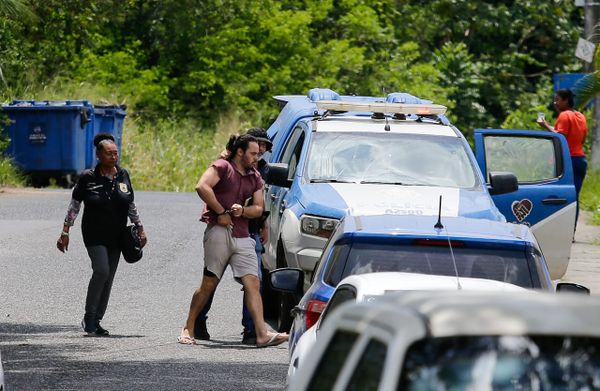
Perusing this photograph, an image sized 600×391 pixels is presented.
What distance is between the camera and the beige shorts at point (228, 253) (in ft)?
38.5

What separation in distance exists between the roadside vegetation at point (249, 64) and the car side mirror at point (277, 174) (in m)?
17.9

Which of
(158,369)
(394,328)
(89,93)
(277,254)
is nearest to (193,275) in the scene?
(277,254)

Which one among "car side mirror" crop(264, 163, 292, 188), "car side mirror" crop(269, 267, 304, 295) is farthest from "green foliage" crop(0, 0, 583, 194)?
"car side mirror" crop(269, 267, 304, 295)

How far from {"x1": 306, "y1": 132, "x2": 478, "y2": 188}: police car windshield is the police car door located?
4.55 feet

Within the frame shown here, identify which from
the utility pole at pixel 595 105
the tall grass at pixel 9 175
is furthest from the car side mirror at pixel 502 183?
the tall grass at pixel 9 175

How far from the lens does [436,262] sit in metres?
7.64

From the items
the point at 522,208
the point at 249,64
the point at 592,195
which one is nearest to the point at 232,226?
the point at 522,208

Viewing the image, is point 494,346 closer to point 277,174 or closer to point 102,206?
point 277,174

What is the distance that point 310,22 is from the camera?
36.8 metres

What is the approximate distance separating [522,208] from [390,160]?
199cm

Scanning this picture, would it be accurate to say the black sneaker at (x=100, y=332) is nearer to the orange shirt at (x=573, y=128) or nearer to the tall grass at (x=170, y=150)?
the orange shirt at (x=573, y=128)

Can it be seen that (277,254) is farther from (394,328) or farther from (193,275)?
(394,328)

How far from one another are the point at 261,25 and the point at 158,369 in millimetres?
26556

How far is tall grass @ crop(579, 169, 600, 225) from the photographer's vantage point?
22650 millimetres
